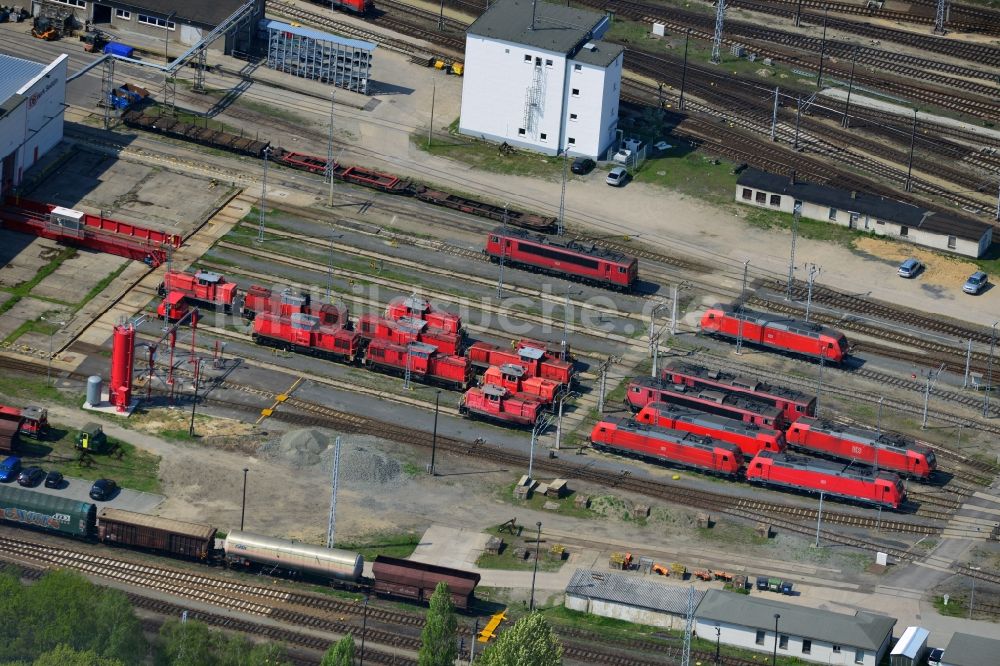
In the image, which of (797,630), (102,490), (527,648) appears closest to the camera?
(527,648)

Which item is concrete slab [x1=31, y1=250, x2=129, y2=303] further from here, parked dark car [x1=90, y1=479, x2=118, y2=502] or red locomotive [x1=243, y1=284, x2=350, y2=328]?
parked dark car [x1=90, y1=479, x2=118, y2=502]

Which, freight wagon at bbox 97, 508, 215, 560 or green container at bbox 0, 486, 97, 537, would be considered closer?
freight wagon at bbox 97, 508, 215, 560

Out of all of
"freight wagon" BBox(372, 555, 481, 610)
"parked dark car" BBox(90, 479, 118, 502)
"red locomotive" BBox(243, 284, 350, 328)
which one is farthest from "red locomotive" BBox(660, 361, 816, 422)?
"parked dark car" BBox(90, 479, 118, 502)

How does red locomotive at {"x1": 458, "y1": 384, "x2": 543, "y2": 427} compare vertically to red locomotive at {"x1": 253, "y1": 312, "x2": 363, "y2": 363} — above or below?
below

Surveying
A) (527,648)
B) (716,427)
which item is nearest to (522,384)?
(716,427)

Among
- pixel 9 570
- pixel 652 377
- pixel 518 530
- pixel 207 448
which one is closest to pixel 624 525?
pixel 518 530

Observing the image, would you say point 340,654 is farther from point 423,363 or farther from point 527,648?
point 423,363

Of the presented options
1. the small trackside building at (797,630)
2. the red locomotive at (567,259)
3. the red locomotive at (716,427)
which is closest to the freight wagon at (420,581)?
the small trackside building at (797,630)
